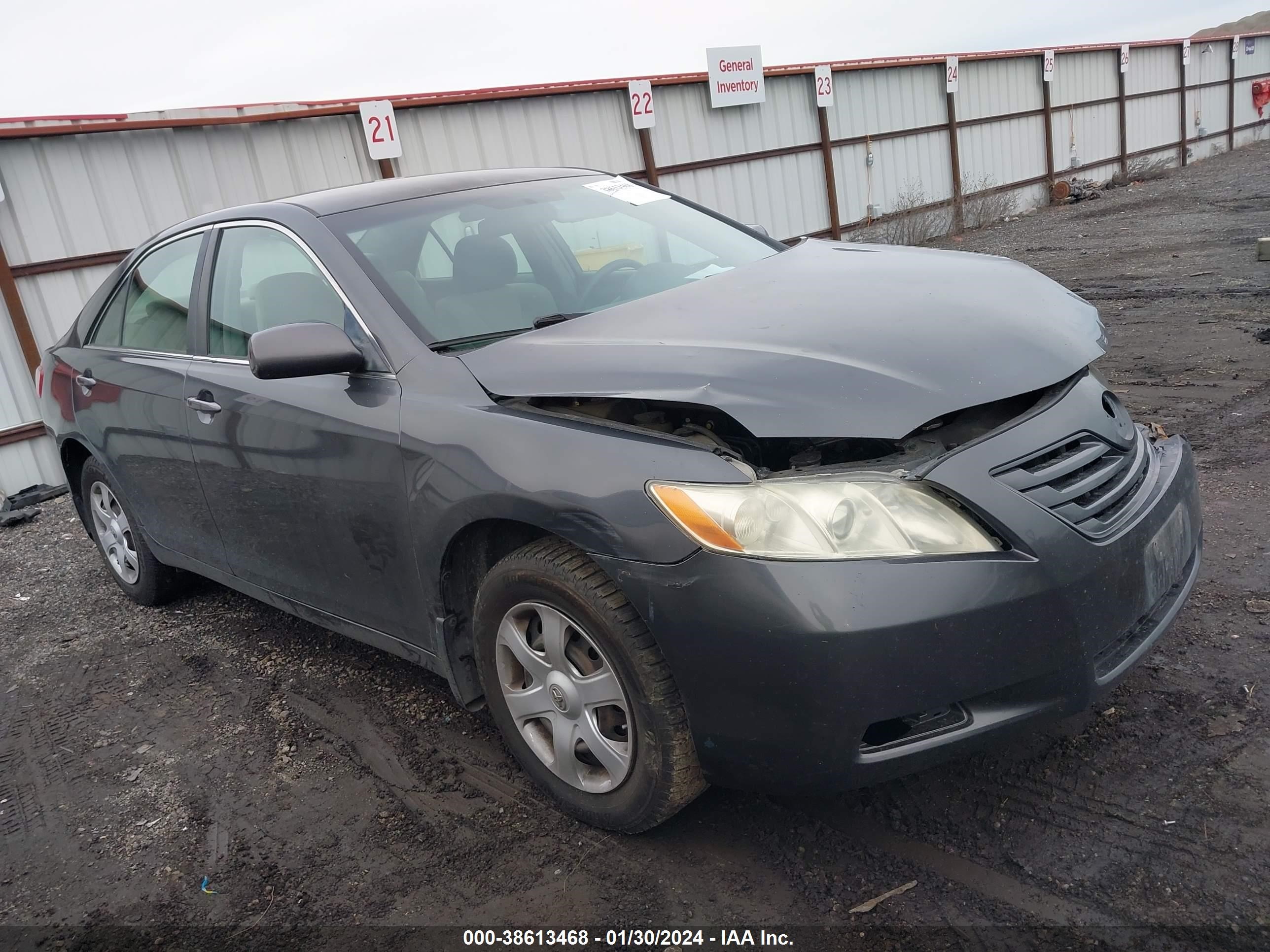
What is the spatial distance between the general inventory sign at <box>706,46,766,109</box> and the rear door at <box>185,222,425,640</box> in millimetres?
13035

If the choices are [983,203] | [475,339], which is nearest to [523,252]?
[475,339]

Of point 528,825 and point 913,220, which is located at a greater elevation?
point 528,825

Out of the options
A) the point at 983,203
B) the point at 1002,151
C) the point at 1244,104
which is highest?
the point at 1002,151

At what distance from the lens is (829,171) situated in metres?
17.3

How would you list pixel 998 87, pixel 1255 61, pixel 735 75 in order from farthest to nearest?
pixel 1255 61 < pixel 998 87 < pixel 735 75

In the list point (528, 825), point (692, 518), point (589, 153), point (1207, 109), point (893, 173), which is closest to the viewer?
point (692, 518)

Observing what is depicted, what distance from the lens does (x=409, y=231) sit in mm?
3182

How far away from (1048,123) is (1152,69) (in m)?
7.11

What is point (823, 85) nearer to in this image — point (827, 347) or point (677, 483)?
point (827, 347)

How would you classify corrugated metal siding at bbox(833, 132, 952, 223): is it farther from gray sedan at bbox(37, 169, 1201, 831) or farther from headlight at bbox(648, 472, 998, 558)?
headlight at bbox(648, 472, 998, 558)

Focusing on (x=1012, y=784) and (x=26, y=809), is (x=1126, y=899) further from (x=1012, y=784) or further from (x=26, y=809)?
(x=26, y=809)

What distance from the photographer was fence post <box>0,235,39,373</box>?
350 inches

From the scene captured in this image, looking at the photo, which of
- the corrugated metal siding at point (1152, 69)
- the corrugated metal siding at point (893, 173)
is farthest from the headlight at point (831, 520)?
the corrugated metal siding at point (1152, 69)

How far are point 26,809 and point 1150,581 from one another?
3407mm
